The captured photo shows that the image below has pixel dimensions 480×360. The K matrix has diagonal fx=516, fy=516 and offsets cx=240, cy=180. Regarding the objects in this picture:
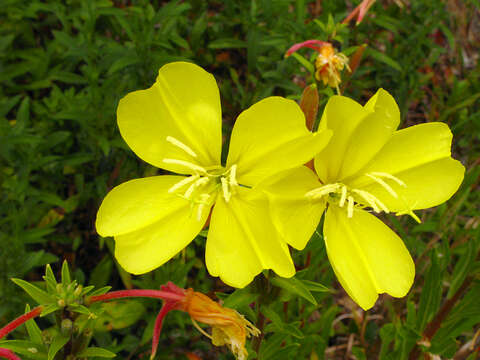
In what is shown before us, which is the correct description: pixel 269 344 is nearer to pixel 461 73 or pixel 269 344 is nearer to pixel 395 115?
pixel 395 115

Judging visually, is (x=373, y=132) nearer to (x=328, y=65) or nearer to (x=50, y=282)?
(x=328, y=65)

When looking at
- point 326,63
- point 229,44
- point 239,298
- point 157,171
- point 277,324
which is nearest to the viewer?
point 239,298

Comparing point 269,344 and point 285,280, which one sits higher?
point 285,280

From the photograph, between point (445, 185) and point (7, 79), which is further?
point (7, 79)

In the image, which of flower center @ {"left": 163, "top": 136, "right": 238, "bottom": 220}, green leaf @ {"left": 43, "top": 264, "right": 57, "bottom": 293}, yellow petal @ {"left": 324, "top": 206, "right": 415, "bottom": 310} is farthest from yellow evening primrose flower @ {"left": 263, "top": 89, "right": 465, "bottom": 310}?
green leaf @ {"left": 43, "top": 264, "right": 57, "bottom": 293}

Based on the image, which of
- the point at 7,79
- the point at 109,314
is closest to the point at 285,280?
the point at 109,314

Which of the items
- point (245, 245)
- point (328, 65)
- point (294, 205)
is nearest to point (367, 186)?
point (294, 205)

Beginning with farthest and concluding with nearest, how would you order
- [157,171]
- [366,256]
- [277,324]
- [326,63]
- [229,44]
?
[229,44]
[157,171]
[326,63]
[277,324]
[366,256]
